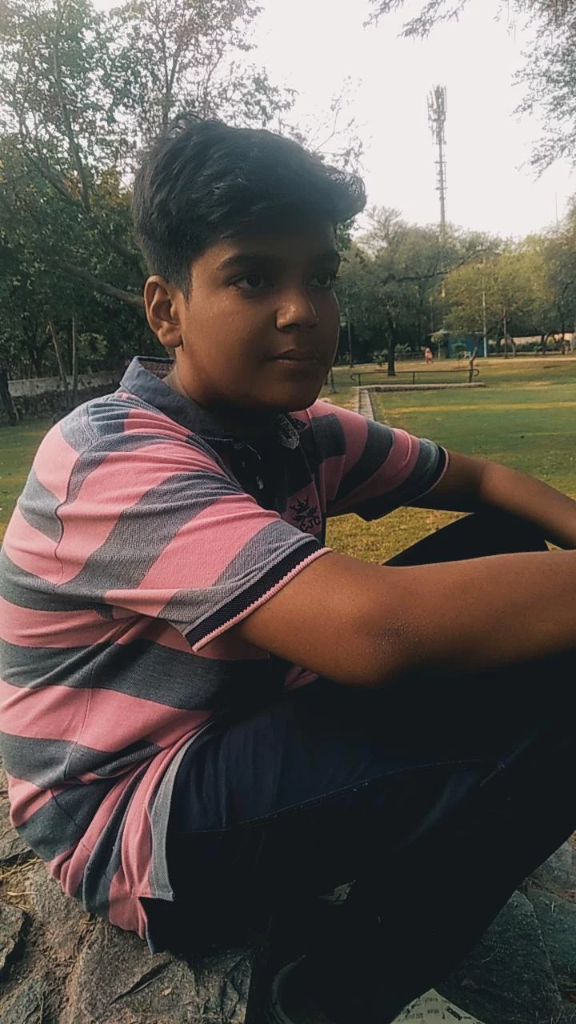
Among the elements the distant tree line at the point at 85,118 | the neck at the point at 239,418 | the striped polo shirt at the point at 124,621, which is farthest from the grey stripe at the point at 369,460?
the distant tree line at the point at 85,118

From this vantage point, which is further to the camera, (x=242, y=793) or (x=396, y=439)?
(x=396, y=439)

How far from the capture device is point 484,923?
100 cm

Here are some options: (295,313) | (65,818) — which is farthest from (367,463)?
(65,818)

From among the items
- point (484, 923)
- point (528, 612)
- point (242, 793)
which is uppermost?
point (528, 612)

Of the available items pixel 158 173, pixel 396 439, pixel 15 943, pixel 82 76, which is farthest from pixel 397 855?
pixel 82 76

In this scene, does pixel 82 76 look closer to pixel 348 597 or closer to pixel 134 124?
pixel 134 124

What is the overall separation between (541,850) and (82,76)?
11.8m

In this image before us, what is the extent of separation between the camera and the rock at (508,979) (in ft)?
3.77

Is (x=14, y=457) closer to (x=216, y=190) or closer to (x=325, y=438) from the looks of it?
(x=325, y=438)

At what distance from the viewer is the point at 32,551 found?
0.97 meters

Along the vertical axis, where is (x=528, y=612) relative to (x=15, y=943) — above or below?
above

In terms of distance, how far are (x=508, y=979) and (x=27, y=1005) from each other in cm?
74

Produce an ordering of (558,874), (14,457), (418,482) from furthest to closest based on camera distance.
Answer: (14,457), (418,482), (558,874)

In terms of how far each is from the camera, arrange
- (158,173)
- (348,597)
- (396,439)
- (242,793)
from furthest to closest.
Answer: (396,439)
(158,173)
(242,793)
(348,597)
